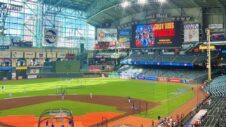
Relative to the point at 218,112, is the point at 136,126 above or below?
below

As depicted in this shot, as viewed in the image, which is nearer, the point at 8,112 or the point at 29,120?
the point at 29,120

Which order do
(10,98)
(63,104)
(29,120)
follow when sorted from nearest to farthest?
(29,120) < (63,104) < (10,98)

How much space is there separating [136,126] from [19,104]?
2097 centimetres

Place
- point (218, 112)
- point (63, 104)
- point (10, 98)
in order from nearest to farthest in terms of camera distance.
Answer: point (218, 112) → point (63, 104) → point (10, 98)

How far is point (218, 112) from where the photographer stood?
2538 centimetres

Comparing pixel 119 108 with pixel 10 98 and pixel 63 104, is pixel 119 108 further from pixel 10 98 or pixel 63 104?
pixel 10 98

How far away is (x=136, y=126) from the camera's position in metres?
26.6

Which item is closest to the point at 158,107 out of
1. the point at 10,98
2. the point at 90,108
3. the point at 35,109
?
the point at 90,108

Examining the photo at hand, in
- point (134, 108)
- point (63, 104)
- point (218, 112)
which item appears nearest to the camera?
point (218, 112)

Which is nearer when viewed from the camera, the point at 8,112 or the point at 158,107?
the point at 8,112

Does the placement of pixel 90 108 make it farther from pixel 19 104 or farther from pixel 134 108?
pixel 19 104

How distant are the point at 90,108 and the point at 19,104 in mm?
11432

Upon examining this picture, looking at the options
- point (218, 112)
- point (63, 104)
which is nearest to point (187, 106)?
point (218, 112)

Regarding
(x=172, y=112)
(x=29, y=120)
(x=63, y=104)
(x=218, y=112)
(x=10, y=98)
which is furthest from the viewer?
(x=10, y=98)
